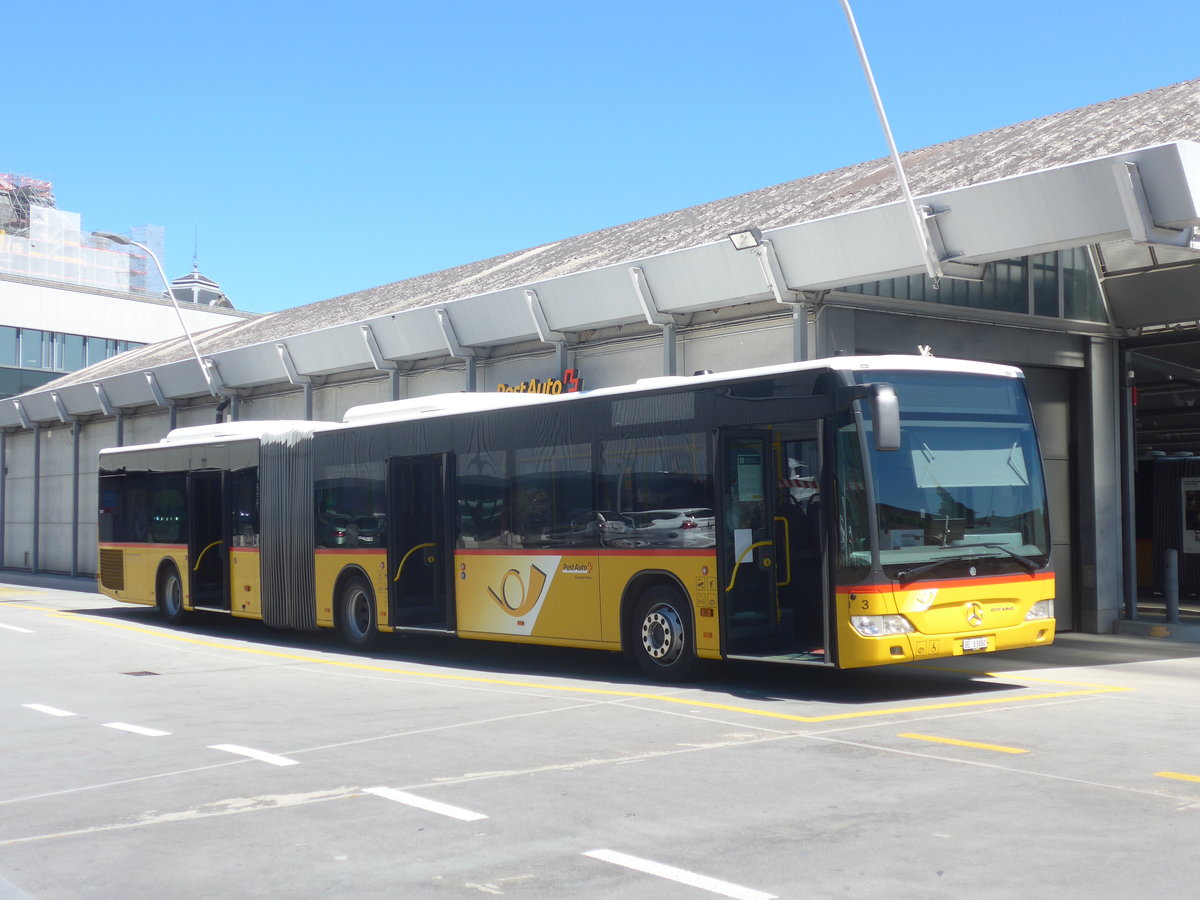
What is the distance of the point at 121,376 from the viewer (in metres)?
35.0

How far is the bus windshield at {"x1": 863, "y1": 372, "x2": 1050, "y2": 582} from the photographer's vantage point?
1189 cm

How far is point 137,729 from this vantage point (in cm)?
1124

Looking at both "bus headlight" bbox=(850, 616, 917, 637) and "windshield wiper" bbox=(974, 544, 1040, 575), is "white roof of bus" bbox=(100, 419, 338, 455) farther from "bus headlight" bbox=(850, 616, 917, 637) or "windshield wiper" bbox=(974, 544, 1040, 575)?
"windshield wiper" bbox=(974, 544, 1040, 575)

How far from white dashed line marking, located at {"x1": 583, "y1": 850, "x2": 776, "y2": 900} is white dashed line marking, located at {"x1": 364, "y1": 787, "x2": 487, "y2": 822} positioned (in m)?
1.09

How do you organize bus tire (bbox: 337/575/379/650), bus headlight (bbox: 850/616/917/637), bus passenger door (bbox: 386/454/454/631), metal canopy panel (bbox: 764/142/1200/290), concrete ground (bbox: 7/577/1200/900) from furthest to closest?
bus tire (bbox: 337/575/379/650), bus passenger door (bbox: 386/454/454/631), metal canopy panel (bbox: 764/142/1200/290), bus headlight (bbox: 850/616/917/637), concrete ground (bbox: 7/577/1200/900)

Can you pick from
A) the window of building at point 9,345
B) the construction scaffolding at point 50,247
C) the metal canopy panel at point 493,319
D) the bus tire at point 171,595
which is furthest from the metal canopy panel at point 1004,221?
the construction scaffolding at point 50,247

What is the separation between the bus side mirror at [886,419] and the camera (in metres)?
11.3

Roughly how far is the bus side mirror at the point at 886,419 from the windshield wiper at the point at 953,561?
1.21 meters

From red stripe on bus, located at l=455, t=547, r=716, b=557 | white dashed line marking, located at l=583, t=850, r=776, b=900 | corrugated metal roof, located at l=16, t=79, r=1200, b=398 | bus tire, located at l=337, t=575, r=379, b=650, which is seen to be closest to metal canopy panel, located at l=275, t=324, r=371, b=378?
corrugated metal roof, located at l=16, t=79, r=1200, b=398

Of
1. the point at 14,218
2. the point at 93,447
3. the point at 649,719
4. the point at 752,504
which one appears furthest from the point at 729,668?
the point at 14,218

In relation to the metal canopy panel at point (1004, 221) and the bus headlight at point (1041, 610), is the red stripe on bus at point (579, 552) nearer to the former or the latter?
the bus headlight at point (1041, 610)

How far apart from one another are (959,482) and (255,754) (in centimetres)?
651

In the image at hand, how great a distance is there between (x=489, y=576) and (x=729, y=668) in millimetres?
3038

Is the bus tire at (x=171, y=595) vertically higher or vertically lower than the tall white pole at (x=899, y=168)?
lower
